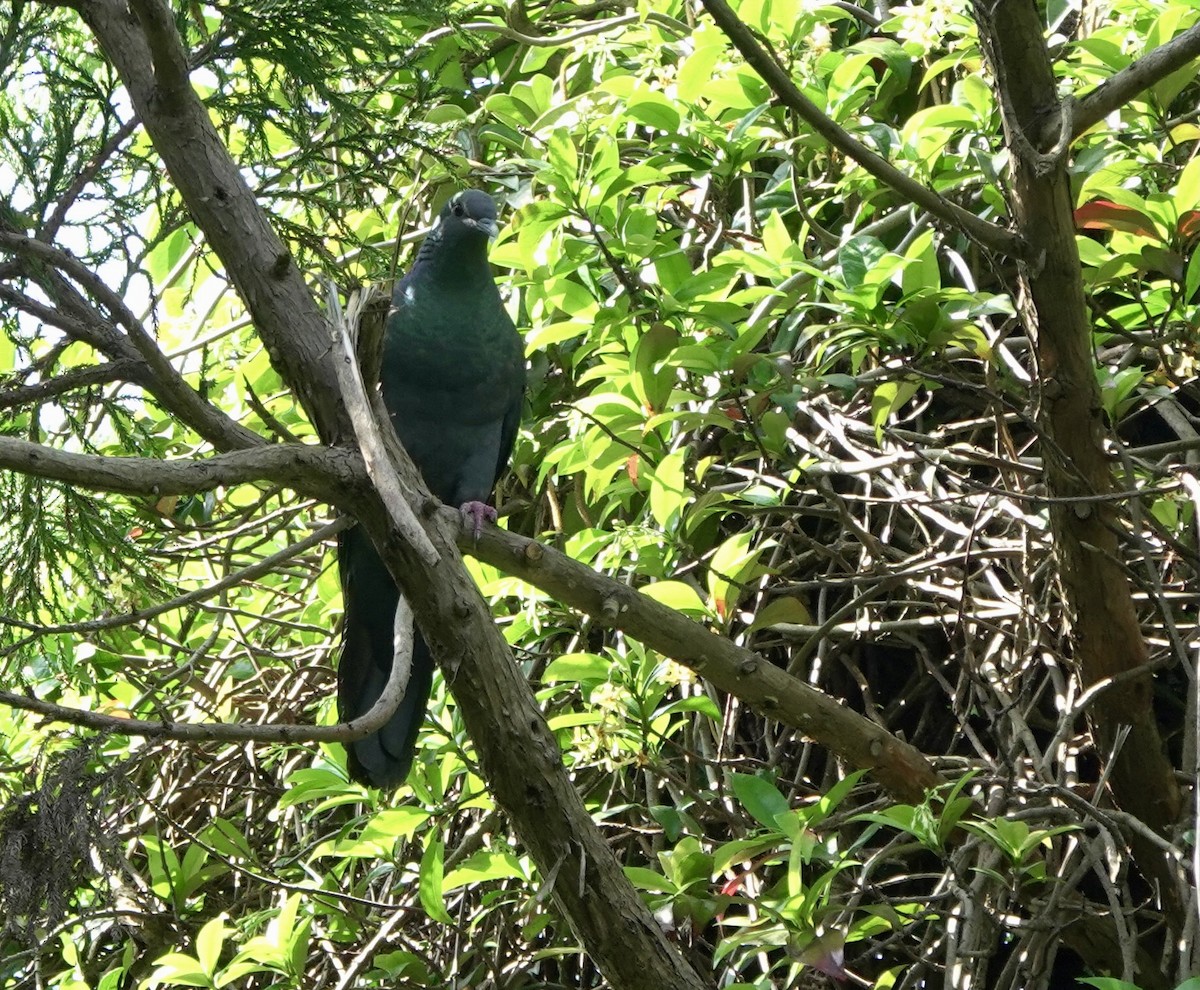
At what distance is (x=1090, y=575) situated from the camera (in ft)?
6.56

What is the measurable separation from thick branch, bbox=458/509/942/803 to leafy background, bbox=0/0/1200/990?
8 cm

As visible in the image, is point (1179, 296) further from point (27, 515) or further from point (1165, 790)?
point (27, 515)

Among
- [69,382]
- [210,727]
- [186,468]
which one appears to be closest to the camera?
[210,727]

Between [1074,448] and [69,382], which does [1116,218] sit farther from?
[69,382]

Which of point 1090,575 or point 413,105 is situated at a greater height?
point 413,105

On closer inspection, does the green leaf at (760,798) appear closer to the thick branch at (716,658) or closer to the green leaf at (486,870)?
the thick branch at (716,658)

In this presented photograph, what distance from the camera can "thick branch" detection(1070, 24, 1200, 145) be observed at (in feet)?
5.21

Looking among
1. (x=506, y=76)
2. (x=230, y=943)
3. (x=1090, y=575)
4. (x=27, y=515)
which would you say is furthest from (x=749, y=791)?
(x=506, y=76)

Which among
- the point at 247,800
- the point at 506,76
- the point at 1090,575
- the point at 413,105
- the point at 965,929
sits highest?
the point at 506,76

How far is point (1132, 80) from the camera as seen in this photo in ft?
5.39

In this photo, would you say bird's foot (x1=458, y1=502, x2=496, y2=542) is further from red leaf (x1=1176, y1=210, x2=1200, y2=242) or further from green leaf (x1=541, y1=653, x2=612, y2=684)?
red leaf (x1=1176, y1=210, x2=1200, y2=242)

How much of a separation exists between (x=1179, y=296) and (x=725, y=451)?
0.95m

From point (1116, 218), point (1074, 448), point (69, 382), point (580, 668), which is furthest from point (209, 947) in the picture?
point (1116, 218)

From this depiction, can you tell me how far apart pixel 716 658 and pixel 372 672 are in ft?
2.90
